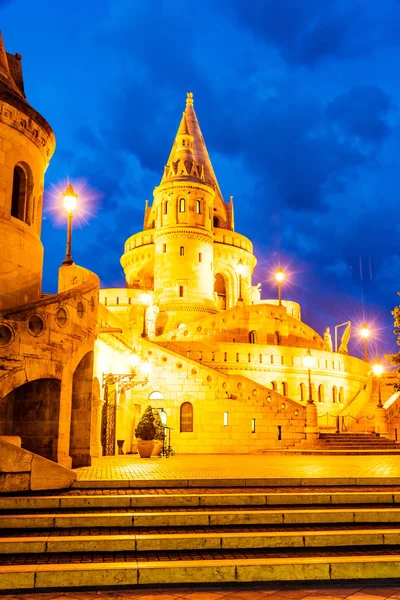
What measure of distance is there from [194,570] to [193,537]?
31.3 inches

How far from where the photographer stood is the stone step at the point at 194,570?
7.07 m

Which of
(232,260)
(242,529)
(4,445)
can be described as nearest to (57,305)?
(4,445)

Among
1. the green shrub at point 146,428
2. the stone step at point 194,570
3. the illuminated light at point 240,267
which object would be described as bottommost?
the stone step at point 194,570

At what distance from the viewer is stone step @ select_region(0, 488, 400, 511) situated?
9.12 metres

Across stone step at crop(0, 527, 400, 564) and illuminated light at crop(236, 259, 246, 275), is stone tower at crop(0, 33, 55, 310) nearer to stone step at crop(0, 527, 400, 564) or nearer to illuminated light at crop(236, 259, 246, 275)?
stone step at crop(0, 527, 400, 564)

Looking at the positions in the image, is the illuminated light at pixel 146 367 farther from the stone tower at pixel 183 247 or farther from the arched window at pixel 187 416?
the stone tower at pixel 183 247

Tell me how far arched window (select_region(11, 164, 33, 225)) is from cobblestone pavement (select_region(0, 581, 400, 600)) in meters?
11.3

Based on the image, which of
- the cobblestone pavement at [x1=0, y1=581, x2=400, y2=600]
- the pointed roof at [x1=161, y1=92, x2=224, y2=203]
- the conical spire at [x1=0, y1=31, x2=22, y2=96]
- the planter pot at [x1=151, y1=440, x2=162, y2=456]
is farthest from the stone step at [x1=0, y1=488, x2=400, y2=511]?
→ the pointed roof at [x1=161, y1=92, x2=224, y2=203]

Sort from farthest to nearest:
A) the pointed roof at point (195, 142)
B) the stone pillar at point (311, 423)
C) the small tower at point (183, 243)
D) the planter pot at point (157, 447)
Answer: the pointed roof at point (195, 142), the small tower at point (183, 243), the stone pillar at point (311, 423), the planter pot at point (157, 447)

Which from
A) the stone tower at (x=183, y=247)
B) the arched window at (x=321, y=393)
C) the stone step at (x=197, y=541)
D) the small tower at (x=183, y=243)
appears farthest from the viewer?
the small tower at (x=183, y=243)

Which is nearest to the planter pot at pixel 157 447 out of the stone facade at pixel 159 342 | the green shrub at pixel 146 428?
the green shrub at pixel 146 428

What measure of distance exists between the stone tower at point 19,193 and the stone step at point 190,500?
666 centimetres

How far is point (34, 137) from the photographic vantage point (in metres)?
16.5

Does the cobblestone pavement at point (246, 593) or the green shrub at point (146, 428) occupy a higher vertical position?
the green shrub at point (146, 428)
